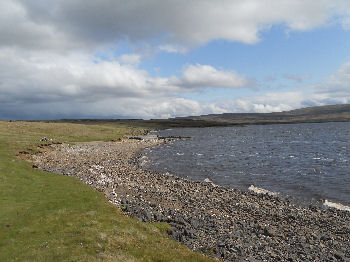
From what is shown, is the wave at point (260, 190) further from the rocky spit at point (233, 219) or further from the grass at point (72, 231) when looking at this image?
the grass at point (72, 231)

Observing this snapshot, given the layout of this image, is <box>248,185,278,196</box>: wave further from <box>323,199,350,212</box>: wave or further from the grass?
the grass

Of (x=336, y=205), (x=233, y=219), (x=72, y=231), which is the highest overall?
(x=72, y=231)

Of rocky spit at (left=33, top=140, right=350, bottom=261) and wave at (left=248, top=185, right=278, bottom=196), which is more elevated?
rocky spit at (left=33, top=140, right=350, bottom=261)

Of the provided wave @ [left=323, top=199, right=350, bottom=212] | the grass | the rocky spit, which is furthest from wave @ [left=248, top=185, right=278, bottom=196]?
the grass

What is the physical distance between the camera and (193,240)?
20391mm

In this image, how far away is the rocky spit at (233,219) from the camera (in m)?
19.7

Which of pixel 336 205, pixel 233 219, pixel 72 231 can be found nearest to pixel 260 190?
pixel 336 205

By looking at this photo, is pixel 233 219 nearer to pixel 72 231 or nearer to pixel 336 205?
pixel 72 231

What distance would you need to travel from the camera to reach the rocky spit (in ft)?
64.6

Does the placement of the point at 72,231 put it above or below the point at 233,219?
above

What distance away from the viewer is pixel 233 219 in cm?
2577

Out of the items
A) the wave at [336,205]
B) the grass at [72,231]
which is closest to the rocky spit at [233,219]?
the wave at [336,205]

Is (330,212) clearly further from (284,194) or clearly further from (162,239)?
(162,239)

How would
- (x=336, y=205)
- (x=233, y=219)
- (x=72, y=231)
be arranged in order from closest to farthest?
(x=72, y=231)
(x=233, y=219)
(x=336, y=205)
